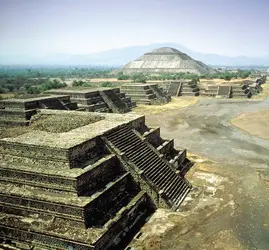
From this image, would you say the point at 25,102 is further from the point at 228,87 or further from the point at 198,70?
the point at 198,70

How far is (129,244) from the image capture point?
11.7 meters

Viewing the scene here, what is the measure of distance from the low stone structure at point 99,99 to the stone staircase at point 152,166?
682 inches

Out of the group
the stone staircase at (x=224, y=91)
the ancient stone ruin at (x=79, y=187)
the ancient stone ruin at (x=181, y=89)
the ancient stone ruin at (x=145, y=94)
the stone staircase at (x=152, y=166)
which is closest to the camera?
the ancient stone ruin at (x=79, y=187)

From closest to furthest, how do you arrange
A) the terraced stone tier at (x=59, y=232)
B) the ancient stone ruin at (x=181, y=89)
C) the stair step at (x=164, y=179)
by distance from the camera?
the terraced stone tier at (x=59, y=232), the stair step at (x=164, y=179), the ancient stone ruin at (x=181, y=89)

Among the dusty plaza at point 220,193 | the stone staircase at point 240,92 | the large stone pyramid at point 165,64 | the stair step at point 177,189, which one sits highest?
the large stone pyramid at point 165,64

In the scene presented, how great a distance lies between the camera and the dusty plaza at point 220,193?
11891 millimetres

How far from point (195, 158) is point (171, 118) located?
16.3 meters

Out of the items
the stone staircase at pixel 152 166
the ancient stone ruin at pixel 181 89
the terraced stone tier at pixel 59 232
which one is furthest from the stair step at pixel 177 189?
the ancient stone ruin at pixel 181 89

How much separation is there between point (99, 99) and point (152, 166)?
22.9 m

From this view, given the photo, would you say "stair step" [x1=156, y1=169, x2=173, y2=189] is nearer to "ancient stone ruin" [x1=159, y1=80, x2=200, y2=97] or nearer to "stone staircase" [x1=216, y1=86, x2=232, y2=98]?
"stone staircase" [x1=216, y1=86, x2=232, y2=98]

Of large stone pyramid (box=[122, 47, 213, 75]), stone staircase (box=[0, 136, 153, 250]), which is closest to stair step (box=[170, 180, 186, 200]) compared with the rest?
stone staircase (box=[0, 136, 153, 250])

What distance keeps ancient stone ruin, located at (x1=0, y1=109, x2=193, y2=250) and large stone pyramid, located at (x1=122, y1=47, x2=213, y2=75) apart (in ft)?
360

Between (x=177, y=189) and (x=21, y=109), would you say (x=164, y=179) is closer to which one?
(x=177, y=189)

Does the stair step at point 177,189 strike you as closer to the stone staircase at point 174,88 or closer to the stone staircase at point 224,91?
the stone staircase at point 224,91
